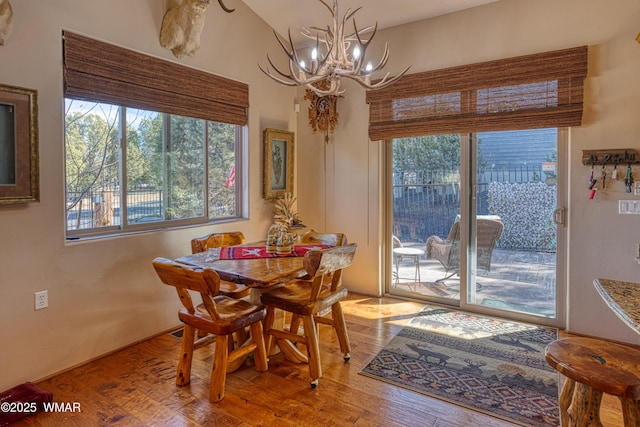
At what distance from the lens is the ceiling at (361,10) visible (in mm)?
3572

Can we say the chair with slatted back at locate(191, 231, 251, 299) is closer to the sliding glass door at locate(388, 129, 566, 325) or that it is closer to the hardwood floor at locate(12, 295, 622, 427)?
the hardwood floor at locate(12, 295, 622, 427)

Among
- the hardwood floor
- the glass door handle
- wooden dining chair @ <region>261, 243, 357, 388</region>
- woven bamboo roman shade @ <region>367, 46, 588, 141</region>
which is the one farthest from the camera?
the glass door handle

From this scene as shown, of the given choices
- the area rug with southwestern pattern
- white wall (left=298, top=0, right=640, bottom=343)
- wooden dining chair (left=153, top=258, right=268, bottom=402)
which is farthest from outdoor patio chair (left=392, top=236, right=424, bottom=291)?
wooden dining chair (left=153, top=258, right=268, bottom=402)

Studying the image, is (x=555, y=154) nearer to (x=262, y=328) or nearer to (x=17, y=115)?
(x=262, y=328)

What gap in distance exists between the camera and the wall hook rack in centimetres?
293

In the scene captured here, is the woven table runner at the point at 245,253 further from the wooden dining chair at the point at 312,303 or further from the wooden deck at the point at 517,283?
the wooden deck at the point at 517,283

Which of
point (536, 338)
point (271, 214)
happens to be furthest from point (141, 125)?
point (536, 338)

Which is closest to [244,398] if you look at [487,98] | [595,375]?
[595,375]

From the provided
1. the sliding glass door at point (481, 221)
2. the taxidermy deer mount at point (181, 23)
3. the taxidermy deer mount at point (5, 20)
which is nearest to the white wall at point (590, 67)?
the sliding glass door at point (481, 221)

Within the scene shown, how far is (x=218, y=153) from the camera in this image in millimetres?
3900

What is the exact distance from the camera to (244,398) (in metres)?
2.32

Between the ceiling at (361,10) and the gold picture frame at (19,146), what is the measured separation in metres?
2.39

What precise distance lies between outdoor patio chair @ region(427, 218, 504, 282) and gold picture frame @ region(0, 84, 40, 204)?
3507 millimetres

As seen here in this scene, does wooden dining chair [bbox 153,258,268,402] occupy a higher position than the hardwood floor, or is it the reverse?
wooden dining chair [bbox 153,258,268,402]
